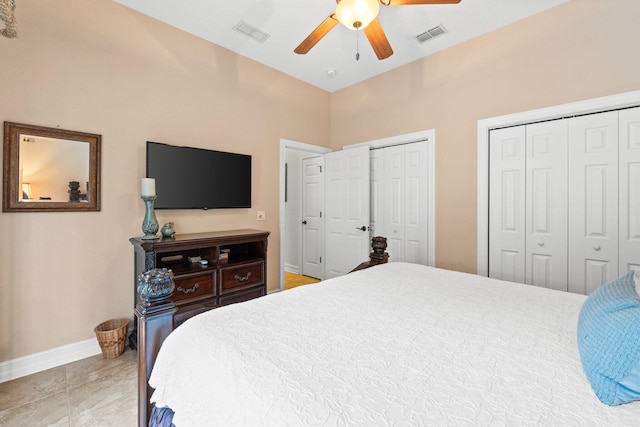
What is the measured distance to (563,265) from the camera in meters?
2.50

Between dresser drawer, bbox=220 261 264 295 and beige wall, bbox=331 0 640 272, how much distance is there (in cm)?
198

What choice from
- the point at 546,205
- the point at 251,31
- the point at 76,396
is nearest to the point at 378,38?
the point at 251,31

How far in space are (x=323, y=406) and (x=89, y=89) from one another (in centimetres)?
292

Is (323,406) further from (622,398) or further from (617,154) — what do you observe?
(617,154)

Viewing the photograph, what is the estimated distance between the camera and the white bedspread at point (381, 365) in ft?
2.21

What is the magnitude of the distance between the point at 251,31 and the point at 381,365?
313cm

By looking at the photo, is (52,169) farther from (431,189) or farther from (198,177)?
(431,189)

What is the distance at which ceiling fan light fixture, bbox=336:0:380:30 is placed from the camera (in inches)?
70.1

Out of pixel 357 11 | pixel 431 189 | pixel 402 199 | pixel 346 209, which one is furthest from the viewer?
pixel 346 209

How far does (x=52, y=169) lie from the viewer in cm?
218

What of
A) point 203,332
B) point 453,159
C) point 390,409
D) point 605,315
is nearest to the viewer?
point 390,409

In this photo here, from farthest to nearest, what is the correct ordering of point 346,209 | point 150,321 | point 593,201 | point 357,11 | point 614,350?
1. point 346,209
2. point 593,201
3. point 357,11
4. point 150,321
5. point 614,350

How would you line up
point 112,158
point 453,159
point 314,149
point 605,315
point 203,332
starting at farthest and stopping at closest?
point 314,149 < point 453,159 < point 112,158 < point 203,332 < point 605,315

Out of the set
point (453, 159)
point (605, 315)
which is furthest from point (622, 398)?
point (453, 159)
